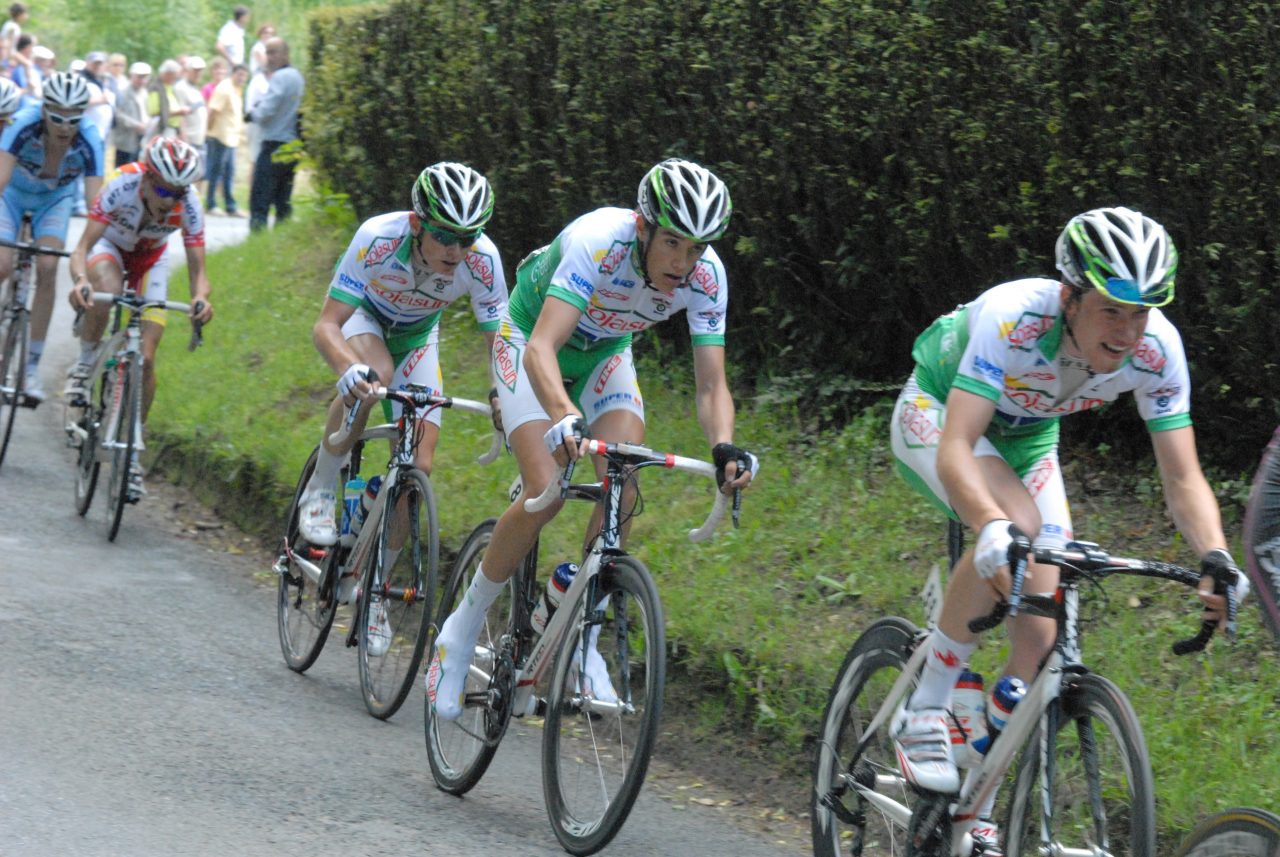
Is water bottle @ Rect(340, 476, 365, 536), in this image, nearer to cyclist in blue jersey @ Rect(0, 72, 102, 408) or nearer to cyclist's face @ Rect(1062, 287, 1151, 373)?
cyclist's face @ Rect(1062, 287, 1151, 373)

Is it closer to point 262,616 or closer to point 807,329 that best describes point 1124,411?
point 807,329

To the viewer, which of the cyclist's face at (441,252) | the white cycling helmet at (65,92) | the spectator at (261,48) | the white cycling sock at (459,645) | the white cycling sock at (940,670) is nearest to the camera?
the white cycling sock at (940,670)

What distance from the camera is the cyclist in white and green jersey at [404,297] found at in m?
7.08

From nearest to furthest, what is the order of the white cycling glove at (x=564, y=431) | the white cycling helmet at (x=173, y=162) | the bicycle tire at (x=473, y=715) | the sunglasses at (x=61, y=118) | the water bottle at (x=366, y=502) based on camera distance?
1. the white cycling glove at (x=564, y=431)
2. the bicycle tire at (x=473, y=715)
3. the water bottle at (x=366, y=502)
4. the white cycling helmet at (x=173, y=162)
5. the sunglasses at (x=61, y=118)

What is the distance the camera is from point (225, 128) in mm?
22750

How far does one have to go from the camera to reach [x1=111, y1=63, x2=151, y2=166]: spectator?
2370 cm

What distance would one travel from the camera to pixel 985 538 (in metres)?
4.23

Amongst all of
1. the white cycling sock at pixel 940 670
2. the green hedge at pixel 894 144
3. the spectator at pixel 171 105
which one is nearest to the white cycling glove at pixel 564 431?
the white cycling sock at pixel 940 670

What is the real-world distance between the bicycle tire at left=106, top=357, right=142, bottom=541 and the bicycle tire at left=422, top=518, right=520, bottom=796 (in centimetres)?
393

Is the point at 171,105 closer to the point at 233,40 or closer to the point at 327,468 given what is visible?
the point at 233,40

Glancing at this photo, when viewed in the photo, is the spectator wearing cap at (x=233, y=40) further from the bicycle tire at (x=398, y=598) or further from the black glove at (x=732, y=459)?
the black glove at (x=732, y=459)

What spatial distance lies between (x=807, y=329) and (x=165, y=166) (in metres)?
3.94

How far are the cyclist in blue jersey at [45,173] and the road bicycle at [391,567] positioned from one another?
4635mm

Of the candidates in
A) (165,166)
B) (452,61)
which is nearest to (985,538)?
(165,166)
